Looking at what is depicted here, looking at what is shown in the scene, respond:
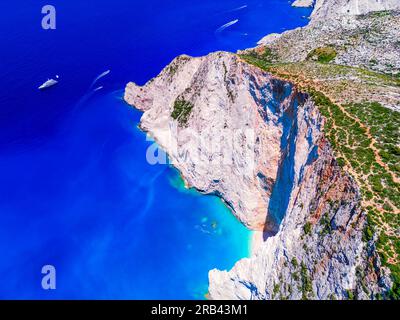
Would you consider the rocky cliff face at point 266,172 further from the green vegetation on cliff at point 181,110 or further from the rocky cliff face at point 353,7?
the rocky cliff face at point 353,7

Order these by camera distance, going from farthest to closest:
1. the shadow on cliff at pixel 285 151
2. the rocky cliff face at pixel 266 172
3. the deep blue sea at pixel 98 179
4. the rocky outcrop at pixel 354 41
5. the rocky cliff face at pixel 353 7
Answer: the rocky cliff face at pixel 353 7 < the rocky outcrop at pixel 354 41 < the deep blue sea at pixel 98 179 < the shadow on cliff at pixel 285 151 < the rocky cliff face at pixel 266 172

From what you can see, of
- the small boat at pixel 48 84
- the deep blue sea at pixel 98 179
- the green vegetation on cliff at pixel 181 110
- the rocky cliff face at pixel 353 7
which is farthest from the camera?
the rocky cliff face at pixel 353 7

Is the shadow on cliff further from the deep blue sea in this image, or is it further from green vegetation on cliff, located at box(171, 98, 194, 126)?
green vegetation on cliff, located at box(171, 98, 194, 126)

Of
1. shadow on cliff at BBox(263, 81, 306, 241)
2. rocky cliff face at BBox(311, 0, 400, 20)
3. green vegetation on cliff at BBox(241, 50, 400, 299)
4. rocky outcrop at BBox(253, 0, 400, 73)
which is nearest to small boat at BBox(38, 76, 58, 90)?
rocky outcrop at BBox(253, 0, 400, 73)

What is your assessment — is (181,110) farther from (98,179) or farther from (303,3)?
(303,3)

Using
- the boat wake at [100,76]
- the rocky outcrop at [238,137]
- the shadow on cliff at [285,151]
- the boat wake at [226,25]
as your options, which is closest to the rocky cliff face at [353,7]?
the boat wake at [226,25]

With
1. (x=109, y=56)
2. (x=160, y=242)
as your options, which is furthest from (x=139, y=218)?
(x=109, y=56)

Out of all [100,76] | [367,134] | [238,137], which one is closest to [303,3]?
[100,76]
